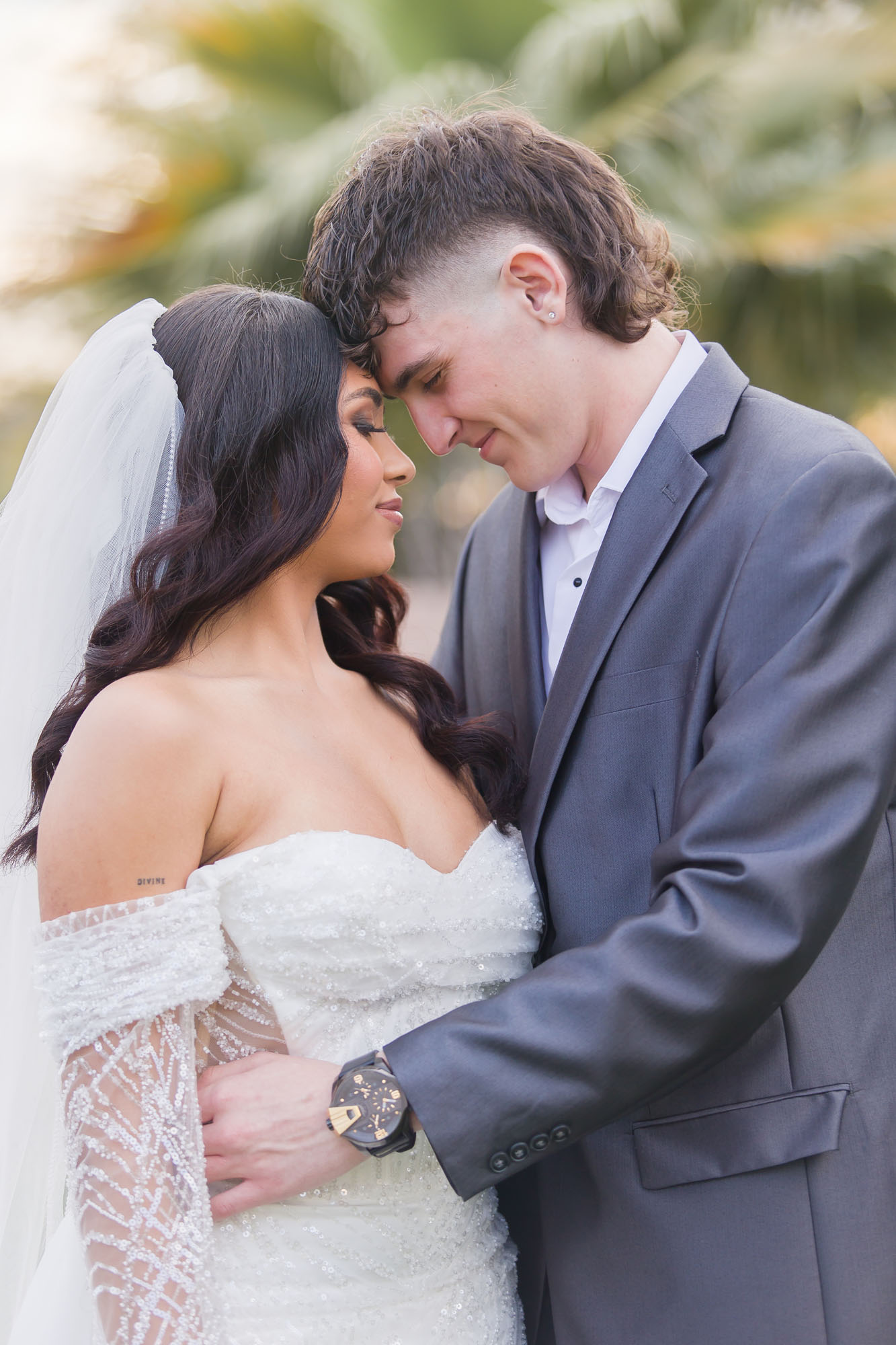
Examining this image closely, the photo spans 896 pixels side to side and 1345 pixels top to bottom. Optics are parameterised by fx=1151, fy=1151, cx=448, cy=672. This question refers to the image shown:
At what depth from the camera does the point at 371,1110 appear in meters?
1.76

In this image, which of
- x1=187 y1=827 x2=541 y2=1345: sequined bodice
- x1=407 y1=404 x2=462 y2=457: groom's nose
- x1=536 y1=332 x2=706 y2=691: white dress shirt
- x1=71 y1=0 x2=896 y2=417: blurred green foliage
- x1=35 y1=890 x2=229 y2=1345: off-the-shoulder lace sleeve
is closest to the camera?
x1=35 y1=890 x2=229 y2=1345: off-the-shoulder lace sleeve

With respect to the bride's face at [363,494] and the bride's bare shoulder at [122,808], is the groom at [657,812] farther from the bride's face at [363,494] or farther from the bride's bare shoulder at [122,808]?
the bride's bare shoulder at [122,808]

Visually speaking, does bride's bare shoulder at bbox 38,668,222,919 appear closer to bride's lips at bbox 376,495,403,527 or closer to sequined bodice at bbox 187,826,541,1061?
sequined bodice at bbox 187,826,541,1061

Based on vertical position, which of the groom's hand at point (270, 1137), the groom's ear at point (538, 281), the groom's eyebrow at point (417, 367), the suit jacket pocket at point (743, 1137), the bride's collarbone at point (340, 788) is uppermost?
the groom's ear at point (538, 281)

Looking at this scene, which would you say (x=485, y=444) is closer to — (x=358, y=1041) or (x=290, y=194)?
(x=358, y=1041)

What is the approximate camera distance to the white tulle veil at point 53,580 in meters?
2.08

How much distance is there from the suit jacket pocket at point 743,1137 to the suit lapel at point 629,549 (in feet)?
1.87

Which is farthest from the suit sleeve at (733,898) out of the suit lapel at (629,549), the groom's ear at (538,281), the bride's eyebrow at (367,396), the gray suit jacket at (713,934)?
the bride's eyebrow at (367,396)

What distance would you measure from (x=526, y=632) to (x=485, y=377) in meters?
0.55

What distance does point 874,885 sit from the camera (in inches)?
82.1

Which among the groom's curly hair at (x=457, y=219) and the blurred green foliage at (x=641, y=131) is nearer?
the groom's curly hair at (x=457, y=219)

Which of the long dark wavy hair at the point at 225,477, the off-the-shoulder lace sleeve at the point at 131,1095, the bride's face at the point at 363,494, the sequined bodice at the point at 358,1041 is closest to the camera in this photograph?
the off-the-shoulder lace sleeve at the point at 131,1095

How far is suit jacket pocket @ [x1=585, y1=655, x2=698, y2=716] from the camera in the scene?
2043 millimetres

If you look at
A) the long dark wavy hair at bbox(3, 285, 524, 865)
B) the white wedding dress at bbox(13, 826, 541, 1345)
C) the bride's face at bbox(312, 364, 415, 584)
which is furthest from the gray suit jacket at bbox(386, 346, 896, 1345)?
the long dark wavy hair at bbox(3, 285, 524, 865)
